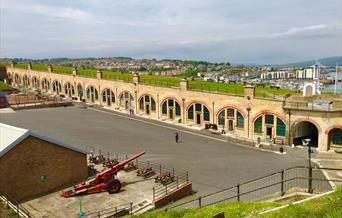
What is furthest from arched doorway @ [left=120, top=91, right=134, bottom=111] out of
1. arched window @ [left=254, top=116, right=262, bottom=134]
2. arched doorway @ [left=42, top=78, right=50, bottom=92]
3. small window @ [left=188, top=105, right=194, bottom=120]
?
arched doorway @ [left=42, top=78, right=50, bottom=92]

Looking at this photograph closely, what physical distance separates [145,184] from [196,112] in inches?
846

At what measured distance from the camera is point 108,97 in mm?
58219

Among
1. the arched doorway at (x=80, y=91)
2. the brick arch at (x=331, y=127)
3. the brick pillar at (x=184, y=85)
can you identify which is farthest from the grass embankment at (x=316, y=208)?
the arched doorway at (x=80, y=91)

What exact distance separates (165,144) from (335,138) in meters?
16.0

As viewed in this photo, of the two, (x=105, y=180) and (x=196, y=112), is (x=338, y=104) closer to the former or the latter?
(x=196, y=112)

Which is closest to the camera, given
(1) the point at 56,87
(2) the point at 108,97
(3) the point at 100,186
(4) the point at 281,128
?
(3) the point at 100,186

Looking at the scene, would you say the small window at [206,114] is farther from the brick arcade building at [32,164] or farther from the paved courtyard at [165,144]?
the brick arcade building at [32,164]

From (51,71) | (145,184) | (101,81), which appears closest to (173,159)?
(145,184)

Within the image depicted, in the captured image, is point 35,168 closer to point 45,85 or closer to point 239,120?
point 239,120

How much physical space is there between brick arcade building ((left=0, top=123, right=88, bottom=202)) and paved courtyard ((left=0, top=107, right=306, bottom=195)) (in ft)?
27.9

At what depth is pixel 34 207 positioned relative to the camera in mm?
18984

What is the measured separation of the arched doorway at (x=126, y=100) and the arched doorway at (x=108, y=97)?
2716 millimetres

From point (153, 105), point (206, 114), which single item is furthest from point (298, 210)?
point (153, 105)

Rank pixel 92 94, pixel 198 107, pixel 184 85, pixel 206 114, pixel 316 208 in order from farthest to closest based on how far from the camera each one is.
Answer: pixel 92 94 → pixel 184 85 → pixel 198 107 → pixel 206 114 → pixel 316 208
